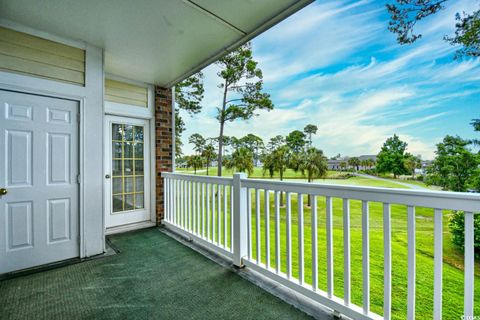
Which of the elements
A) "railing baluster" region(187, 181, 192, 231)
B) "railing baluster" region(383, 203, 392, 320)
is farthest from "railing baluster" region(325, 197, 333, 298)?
"railing baluster" region(187, 181, 192, 231)

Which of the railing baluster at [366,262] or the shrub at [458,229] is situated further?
the shrub at [458,229]

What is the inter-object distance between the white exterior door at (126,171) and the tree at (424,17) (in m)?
3.94

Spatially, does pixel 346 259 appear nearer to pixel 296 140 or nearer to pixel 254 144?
pixel 296 140

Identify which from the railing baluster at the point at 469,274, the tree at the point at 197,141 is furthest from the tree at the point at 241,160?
the railing baluster at the point at 469,274

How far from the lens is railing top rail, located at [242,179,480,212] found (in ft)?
3.58

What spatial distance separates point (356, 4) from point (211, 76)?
599 cm

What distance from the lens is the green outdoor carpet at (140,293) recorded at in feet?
5.53

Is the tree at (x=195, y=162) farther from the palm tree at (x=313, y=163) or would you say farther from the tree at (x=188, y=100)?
the palm tree at (x=313, y=163)

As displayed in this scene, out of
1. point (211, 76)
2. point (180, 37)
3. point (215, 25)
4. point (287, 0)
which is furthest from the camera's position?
point (211, 76)

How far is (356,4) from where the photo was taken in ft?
12.2

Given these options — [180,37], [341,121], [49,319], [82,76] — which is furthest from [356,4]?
[49,319]

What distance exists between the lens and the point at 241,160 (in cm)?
848

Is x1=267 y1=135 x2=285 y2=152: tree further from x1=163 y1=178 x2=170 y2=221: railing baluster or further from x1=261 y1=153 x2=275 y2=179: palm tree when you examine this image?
x1=163 y1=178 x2=170 y2=221: railing baluster

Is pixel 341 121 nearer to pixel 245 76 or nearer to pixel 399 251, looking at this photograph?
pixel 399 251
